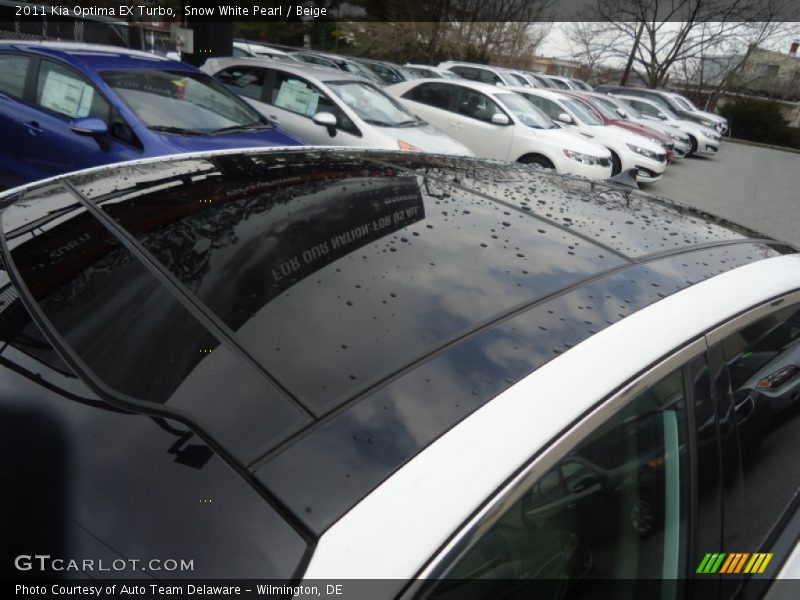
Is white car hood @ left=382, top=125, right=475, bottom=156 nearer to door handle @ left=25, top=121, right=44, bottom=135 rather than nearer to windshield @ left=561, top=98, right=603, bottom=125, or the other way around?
door handle @ left=25, top=121, right=44, bottom=135

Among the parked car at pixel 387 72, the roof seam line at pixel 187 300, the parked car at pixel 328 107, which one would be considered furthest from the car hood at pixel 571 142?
the roof seam line at pixel 187 300

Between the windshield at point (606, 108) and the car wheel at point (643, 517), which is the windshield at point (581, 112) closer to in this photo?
the windshield at point (606, 108)

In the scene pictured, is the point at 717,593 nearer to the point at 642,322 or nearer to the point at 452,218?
the point at 642,322

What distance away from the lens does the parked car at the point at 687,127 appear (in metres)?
17.8

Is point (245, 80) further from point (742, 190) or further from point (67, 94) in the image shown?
point (742, 190)

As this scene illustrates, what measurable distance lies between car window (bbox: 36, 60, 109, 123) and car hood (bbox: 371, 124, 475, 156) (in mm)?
Answer: 2986

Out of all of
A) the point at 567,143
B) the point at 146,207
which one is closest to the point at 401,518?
the point at 146,207

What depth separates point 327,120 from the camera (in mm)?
6430

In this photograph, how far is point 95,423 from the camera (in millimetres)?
976

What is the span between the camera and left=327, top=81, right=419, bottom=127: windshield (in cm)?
700

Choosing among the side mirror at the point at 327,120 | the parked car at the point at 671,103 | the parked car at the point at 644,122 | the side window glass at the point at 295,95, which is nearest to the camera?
the side mirror at the point at 327,120

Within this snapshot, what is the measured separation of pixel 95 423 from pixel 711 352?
122 cm

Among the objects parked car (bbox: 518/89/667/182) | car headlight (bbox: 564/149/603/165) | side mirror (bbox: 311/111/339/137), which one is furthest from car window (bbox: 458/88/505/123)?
side mirror (bbox: 311/111/339/137)

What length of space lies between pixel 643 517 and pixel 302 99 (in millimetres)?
6881
